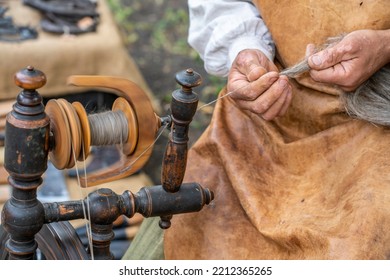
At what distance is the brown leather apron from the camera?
61.9 inches

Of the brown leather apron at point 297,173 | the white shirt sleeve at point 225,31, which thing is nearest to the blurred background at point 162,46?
the white shirt sleeve at point 225,31

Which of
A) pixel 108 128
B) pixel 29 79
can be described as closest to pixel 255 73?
pixel 108 128

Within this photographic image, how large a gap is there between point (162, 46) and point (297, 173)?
3841mm

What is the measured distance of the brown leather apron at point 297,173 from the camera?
5.16 feet

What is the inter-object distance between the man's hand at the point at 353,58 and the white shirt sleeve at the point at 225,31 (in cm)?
26

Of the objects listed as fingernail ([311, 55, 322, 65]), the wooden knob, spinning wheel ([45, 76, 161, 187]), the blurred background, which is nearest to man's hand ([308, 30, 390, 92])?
fingernail ([311, 55, 322, 65])

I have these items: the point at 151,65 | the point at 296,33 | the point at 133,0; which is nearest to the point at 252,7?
the point at 296,33

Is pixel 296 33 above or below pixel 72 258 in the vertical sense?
above

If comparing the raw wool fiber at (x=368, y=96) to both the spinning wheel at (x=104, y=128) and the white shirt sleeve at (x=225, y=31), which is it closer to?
the white shirt sleeve at (x=225, y=31)

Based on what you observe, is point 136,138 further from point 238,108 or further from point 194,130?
point 194,130

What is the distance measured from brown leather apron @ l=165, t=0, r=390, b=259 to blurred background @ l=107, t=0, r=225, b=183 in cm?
256
